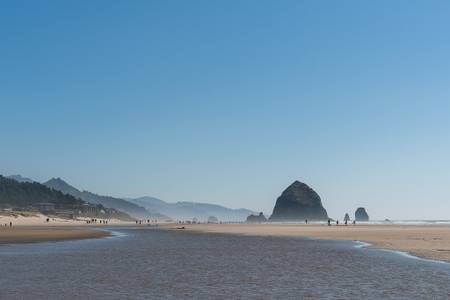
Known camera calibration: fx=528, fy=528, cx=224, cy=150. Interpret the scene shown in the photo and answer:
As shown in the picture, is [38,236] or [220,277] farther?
[38,236]

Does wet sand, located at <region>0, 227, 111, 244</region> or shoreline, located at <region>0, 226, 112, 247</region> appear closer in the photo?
shoreline, located at <region>0, 226, 112, 247</region>

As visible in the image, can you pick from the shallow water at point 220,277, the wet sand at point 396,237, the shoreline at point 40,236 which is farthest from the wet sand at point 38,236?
the wet sand at point 396,237

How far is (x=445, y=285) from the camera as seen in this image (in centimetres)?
2216

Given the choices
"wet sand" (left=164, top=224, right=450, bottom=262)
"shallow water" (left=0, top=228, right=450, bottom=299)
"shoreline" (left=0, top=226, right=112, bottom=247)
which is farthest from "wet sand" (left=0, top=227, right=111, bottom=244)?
"wet sand" (left=164, top=224, right=450, bottom=262)

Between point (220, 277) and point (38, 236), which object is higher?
point (38, 236)

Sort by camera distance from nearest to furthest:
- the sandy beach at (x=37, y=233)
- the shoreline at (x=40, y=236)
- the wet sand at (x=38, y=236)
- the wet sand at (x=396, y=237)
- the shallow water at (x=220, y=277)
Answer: the shallow water at (x=220, y=277), the wet sand at (x=396, y=237), the shoreline at (x=40, y=236), the wet sand at (x=38, y=236), the sandy beach at (x=37, y=233)

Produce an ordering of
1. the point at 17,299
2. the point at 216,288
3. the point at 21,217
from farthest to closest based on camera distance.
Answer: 1. the point at 21,217
2. the point at 216,288
3. the point at 17,299

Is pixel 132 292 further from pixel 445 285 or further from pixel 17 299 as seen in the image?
pixel 445 285

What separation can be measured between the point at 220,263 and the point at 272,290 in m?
11.4

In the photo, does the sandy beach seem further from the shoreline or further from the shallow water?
the shallow water

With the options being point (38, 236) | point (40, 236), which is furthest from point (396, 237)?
point (38, 236)

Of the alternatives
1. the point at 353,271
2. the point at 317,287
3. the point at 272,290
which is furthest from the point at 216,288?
the point at 353,271

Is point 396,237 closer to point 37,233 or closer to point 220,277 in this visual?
point 220,277

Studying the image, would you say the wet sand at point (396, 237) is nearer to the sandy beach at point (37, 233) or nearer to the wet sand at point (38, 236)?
the sandy beach at point (37, 233)
